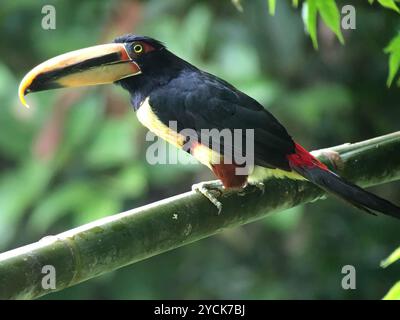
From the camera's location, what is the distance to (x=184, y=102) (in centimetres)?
232

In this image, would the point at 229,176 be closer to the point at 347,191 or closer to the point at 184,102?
the point at 184,102

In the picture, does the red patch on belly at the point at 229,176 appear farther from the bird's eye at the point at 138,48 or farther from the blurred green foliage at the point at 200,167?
the blurred green foliage at the point at 200,167

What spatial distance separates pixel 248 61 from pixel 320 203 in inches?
30.1

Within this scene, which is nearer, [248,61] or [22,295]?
[22,295]

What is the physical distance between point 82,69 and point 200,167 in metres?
1.71

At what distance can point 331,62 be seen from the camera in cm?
414

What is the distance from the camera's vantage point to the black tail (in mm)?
1814

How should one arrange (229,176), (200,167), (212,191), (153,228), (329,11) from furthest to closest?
1. (200,167)
2. (229,176)
3. (212,191)
4. (329,11)
5. (153,228)

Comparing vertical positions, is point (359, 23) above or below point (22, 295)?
above

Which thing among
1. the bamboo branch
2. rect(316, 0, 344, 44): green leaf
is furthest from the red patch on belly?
rect(316, 0, 344, 44): green leaf

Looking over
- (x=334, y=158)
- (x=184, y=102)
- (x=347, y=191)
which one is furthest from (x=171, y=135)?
(x=347, y=191)

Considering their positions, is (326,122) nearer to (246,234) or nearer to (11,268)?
(246,234)

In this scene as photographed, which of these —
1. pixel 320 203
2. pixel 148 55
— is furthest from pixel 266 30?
pixel 148 55

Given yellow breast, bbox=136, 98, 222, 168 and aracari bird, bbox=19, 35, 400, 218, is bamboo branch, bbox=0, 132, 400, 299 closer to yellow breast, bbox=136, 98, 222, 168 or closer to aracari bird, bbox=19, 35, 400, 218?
aracari bird, bbox=19, 35, 400, 218
